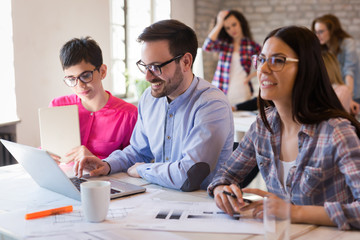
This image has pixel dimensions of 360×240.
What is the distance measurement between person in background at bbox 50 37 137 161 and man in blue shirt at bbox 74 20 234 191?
0.67 feet

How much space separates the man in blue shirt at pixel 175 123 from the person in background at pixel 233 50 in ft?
8.54

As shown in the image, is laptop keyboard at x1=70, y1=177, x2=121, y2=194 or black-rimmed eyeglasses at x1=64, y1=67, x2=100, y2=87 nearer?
laptop keyboard at x1=70, y1=177, x2=121, y2=194

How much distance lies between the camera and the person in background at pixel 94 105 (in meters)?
2.17

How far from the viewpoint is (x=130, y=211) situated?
138 centimetres

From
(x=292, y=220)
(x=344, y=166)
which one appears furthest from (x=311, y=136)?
(x=292, y=220)

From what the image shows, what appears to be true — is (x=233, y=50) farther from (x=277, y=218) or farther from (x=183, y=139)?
(x=277, y=218)

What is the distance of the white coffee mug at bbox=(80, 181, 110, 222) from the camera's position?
1.27 meters

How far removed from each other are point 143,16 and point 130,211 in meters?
4.44

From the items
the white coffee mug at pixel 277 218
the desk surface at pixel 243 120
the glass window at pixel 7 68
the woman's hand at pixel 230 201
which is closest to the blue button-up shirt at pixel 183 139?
the woman's hand at pixel 230 201

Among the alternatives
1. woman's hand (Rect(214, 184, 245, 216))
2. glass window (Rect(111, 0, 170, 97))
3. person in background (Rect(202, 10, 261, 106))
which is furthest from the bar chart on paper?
glass window (Rect(111, 0, 170, 97))

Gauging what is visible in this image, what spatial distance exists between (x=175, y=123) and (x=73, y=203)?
63 cm

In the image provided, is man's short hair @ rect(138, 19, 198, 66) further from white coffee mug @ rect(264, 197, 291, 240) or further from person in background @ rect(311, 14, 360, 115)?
person in background @ rect(311, 14, 360, 115)

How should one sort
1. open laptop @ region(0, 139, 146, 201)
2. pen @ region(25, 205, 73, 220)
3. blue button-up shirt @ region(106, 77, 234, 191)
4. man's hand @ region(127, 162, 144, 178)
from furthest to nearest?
man's hand @ region(127, 162, 144, 178)
blue button-up shirt @ region(106, 77, 234, 191)
open laptop @ region(0, 139, 146, 201)
pen @ region(25, 205, 73, 220)

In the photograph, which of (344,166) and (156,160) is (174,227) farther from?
(156,160)
